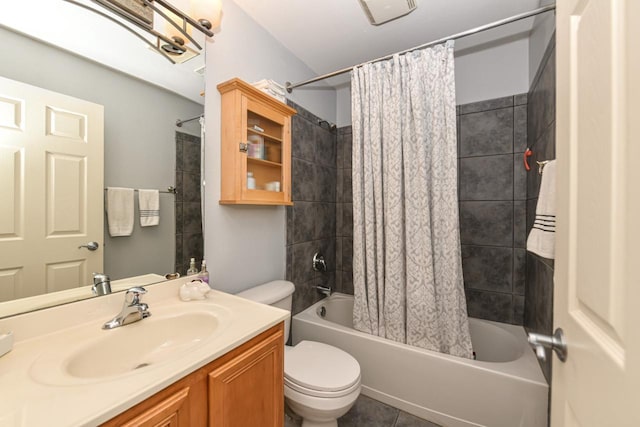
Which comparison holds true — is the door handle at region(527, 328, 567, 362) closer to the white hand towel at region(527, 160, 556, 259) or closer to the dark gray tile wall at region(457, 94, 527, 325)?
the white hand towel at region(527, 160, 556, 259)

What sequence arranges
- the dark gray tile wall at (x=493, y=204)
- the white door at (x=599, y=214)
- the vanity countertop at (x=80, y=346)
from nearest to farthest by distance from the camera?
the white door at (x=599, y=214)
the vanity countertop at (x=80, y=346)
the dark gray tile wall at (x=493, y=204)

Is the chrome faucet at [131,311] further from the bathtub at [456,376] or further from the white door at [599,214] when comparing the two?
the white door at [599,214]

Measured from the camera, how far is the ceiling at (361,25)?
150 cm

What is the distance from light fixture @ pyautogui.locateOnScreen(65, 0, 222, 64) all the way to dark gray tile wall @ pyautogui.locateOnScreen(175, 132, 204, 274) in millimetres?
392

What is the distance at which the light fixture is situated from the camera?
101 cm

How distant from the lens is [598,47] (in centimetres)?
44

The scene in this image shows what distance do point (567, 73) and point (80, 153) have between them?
1.48 metres

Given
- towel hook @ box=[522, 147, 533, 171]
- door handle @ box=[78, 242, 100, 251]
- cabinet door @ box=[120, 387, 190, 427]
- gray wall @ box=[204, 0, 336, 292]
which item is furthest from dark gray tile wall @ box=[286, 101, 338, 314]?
towel hook @ box=[522, 147, 533, 171]

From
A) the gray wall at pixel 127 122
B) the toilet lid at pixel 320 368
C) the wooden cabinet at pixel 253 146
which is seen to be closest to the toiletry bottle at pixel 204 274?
the gray wall at pixel 127 122

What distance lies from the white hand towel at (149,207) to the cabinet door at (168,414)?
2.44 feet

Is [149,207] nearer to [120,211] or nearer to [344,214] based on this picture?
[120,211]

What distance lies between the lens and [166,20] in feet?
3.59

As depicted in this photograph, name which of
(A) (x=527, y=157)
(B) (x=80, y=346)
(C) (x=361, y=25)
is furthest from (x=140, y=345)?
(A) (x=527, y=157)

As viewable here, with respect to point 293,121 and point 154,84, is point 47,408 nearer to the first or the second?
point 154,84
